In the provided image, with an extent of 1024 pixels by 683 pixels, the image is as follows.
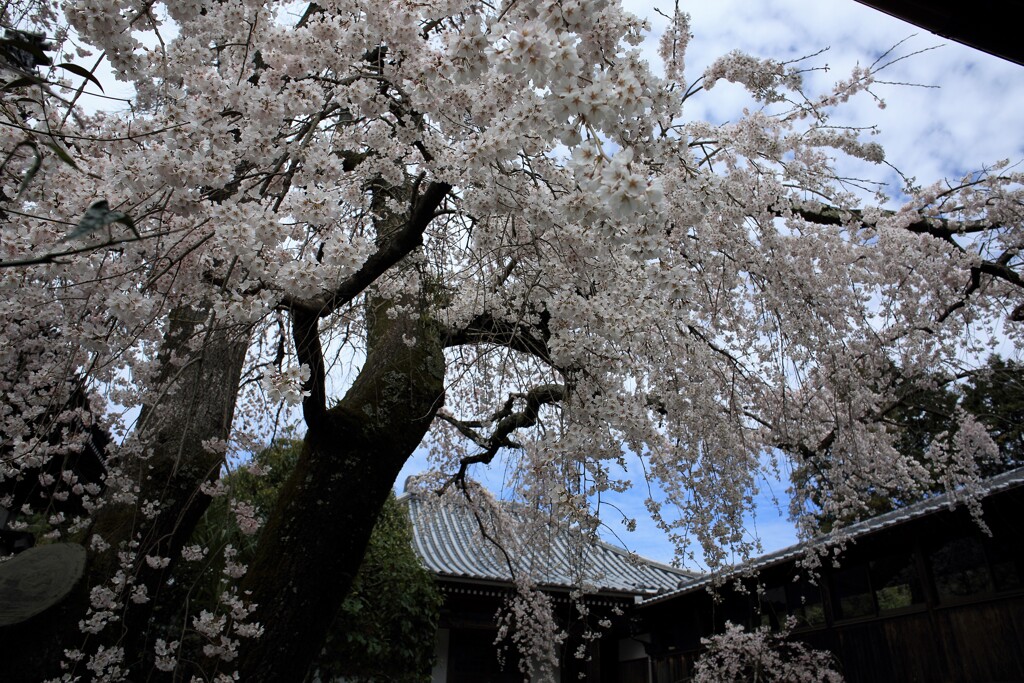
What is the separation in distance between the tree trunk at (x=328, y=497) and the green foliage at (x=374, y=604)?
6.17ft

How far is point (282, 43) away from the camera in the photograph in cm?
246

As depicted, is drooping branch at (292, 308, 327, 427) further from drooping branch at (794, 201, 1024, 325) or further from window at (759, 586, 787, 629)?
window at (759, 586, 787, 629)

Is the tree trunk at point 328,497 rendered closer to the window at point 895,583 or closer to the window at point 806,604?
the window at point 895,583

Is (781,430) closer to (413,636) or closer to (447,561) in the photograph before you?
(413,636)

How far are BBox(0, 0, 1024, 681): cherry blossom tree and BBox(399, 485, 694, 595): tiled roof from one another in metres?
3.36

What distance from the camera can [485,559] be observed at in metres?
11.1

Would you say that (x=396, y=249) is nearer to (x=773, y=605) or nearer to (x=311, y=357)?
(x=311, y=357)

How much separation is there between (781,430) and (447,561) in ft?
24.9

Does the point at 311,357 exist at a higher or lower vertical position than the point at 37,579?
higher

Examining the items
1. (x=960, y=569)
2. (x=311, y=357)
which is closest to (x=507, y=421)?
Result: (x=311, y=357)

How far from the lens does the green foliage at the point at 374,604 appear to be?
218 inches

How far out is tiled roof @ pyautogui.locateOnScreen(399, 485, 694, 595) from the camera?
841cm

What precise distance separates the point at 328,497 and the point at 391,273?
161 centimetres

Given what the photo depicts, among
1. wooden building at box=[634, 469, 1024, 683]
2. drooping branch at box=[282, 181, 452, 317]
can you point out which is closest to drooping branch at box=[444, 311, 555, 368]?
drooping branch at box=[282, 181, 452, 317]
